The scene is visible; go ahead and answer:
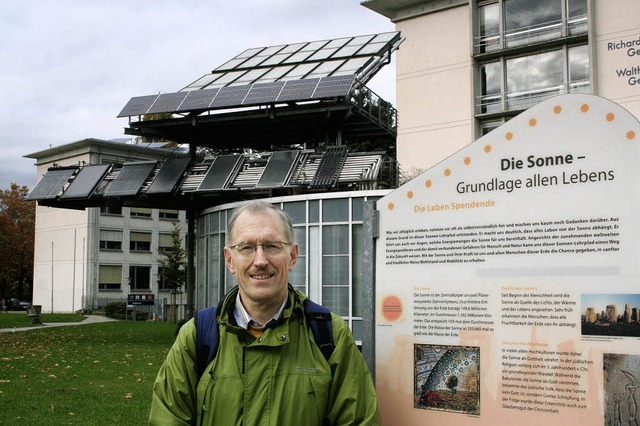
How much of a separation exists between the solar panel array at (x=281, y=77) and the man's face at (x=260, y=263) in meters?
22.2

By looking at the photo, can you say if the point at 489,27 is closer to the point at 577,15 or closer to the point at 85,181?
→ the point at 577,15

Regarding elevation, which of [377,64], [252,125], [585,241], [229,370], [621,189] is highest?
[377,64]

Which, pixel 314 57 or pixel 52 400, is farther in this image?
pixel 314 57

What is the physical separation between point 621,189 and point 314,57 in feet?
94.4

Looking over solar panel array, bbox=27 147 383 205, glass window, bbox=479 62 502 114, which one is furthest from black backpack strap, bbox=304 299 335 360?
glass window, bbox=479 62 502 114

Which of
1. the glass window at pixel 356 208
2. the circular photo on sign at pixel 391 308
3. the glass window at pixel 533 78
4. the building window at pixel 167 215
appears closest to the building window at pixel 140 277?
the building window at pixel 167 215

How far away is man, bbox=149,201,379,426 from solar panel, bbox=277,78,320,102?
2286 cm

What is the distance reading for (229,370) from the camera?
3.78 m

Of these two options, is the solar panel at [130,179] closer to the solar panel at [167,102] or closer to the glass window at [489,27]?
the solar panel at [167,102]

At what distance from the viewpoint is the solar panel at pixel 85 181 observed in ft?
105

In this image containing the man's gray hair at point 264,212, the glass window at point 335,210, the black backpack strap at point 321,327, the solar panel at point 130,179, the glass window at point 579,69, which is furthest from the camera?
the glass window at point 579,69

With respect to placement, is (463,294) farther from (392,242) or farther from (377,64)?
(377,64)

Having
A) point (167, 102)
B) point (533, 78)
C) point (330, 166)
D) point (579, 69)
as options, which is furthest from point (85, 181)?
point (579, 69)

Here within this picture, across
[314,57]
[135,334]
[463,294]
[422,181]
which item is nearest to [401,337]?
[463,294]
